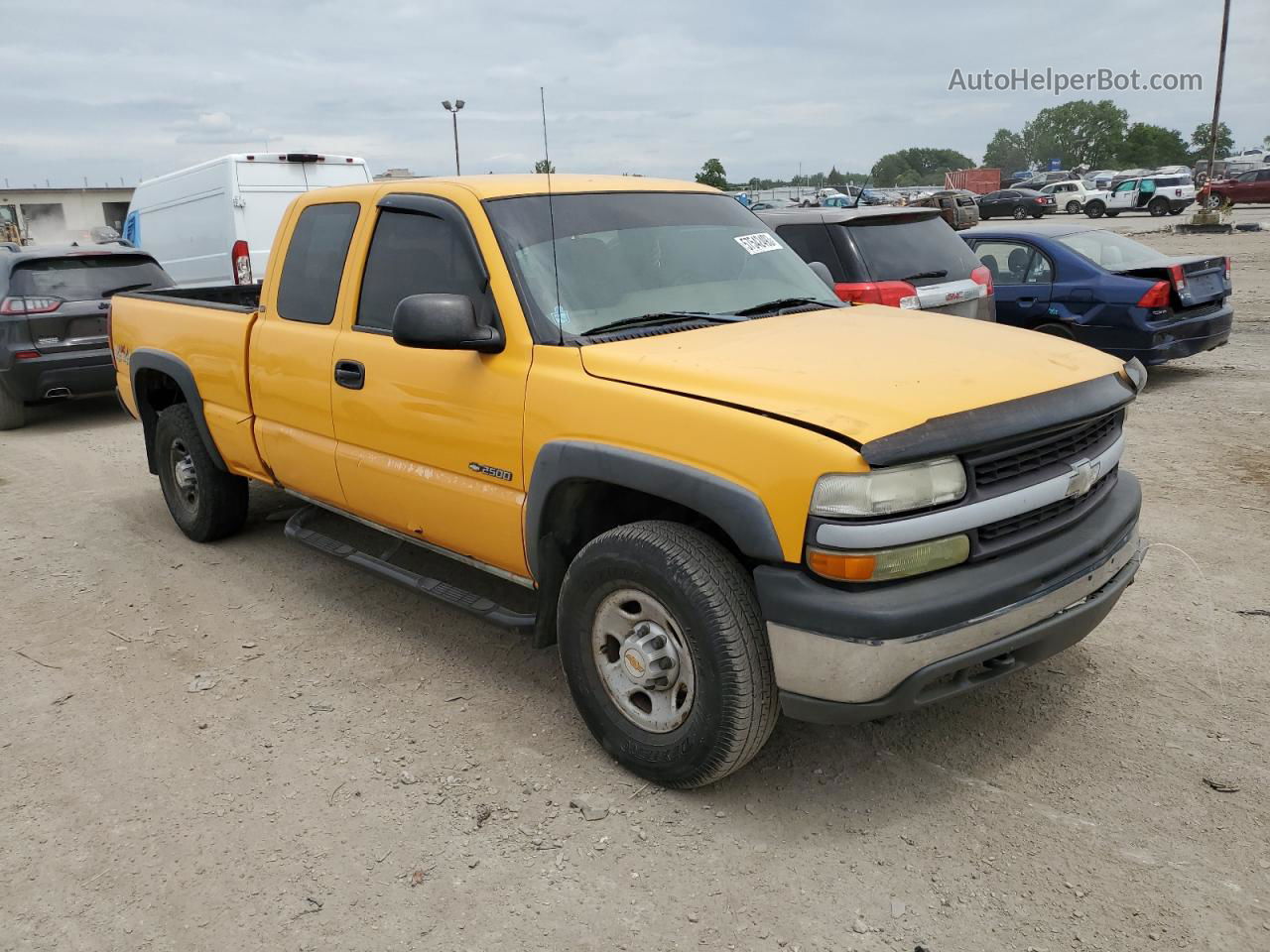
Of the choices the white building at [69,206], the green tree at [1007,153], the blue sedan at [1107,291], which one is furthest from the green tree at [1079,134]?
the blue sedan at [1107,291]

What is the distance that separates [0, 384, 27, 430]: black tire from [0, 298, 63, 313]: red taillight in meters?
0.73

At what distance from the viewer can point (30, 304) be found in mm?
9336

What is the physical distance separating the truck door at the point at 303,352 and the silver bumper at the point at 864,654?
8.05 ft

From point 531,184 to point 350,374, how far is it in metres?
1.08

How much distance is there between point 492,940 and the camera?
8.68ft

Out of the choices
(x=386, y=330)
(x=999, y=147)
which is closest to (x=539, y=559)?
(x=386, y=330)

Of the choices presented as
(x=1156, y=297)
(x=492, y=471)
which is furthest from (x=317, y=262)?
(x=1156, y=297)

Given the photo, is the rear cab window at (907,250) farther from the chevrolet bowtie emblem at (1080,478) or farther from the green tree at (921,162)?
the green tree at (921,162)

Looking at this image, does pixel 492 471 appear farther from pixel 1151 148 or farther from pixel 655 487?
pixel 1151 148

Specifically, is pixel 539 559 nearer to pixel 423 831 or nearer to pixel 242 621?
pixel 423 831

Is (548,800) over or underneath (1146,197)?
underneath

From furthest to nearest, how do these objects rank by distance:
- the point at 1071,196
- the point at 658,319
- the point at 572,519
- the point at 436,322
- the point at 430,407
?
1. the point at 1071,196
2. the point at 430,407
3. the point at 658,319
4. the point at 572,519
5. the point at 436,322

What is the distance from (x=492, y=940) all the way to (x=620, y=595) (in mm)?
1064

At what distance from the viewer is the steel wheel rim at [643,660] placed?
3.11m
